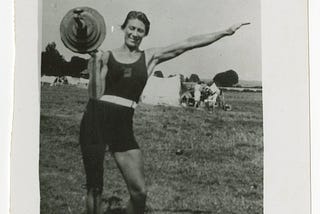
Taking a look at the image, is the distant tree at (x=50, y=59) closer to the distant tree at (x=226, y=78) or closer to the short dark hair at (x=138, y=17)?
the short dark hair at (x=138, y=17)

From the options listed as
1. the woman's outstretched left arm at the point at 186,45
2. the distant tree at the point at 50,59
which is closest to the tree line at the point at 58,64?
the distant tree at the point at 50,59

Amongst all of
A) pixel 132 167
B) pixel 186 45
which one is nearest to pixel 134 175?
pixel 132 167

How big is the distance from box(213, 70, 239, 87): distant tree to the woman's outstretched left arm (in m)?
0.05

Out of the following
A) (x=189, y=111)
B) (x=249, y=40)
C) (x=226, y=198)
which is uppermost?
(x=249, y=40)

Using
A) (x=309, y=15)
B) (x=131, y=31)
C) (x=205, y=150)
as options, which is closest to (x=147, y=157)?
(x=205, y=150)

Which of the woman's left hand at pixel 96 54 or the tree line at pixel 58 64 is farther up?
the woman's left hand at pixel 96 54

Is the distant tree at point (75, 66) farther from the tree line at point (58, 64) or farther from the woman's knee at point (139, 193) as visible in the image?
the woman's knee at point (139, 193)

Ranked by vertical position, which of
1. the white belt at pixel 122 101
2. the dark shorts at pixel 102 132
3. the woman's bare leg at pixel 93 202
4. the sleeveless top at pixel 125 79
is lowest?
the woman's bare leg at pixel 93 202

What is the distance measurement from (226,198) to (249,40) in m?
0.25

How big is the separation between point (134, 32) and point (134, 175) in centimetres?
22

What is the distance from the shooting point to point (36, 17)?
2.56ft

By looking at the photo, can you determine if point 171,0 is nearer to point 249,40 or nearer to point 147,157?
point 249,40

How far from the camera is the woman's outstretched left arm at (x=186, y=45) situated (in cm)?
80

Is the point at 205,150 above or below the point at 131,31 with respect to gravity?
below
